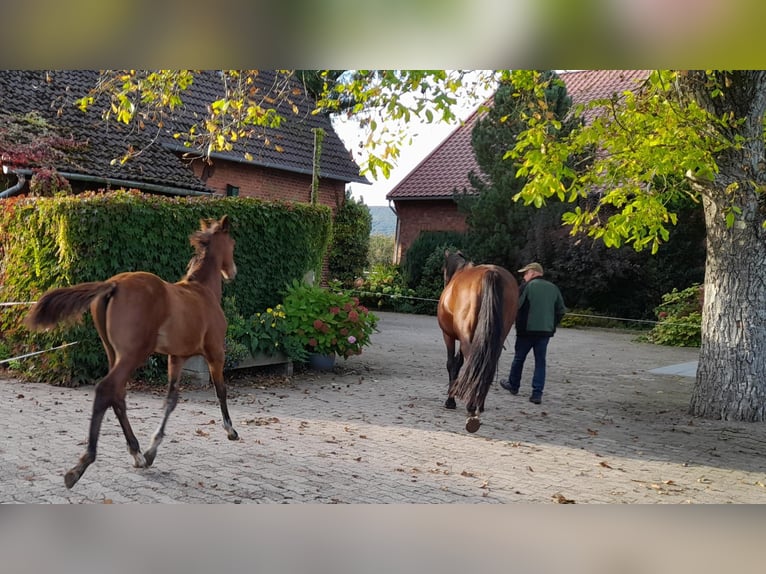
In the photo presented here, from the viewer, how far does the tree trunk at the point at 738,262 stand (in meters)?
6.94

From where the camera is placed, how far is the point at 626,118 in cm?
701

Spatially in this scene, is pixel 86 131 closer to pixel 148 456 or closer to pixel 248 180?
pixel 248 180

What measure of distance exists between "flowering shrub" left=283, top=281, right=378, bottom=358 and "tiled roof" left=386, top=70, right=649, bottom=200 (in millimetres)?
1372

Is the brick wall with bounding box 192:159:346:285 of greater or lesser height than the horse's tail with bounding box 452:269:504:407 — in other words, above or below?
above

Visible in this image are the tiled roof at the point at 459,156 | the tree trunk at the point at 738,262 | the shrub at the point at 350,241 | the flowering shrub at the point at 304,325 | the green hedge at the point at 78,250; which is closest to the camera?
the green hedge at the point at 78,250

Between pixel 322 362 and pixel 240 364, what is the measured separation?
1209 millimetres

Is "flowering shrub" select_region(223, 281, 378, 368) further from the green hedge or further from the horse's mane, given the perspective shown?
the horse's mane

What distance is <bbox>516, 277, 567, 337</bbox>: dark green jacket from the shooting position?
24.5 ft

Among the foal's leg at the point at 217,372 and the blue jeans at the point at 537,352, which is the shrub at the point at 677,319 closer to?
the blue jeans at the point at 537,352

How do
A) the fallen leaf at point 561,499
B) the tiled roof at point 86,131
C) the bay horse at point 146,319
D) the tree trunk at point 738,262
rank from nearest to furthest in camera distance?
the bay horse at point 146,319 → the fallen leaf at point 561,499 → the tree trunk at point 738,262 → the tiled roof at point 86,131

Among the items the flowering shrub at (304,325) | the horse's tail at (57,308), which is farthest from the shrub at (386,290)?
the horse's tail at (57,308)

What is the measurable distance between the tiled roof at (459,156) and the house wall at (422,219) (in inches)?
5.9

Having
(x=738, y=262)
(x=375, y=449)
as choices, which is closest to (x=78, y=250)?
(x=375, y=449)

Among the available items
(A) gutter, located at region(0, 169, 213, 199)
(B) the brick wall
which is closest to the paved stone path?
(A) gutter, located at region(0, 169, 213, 199)
